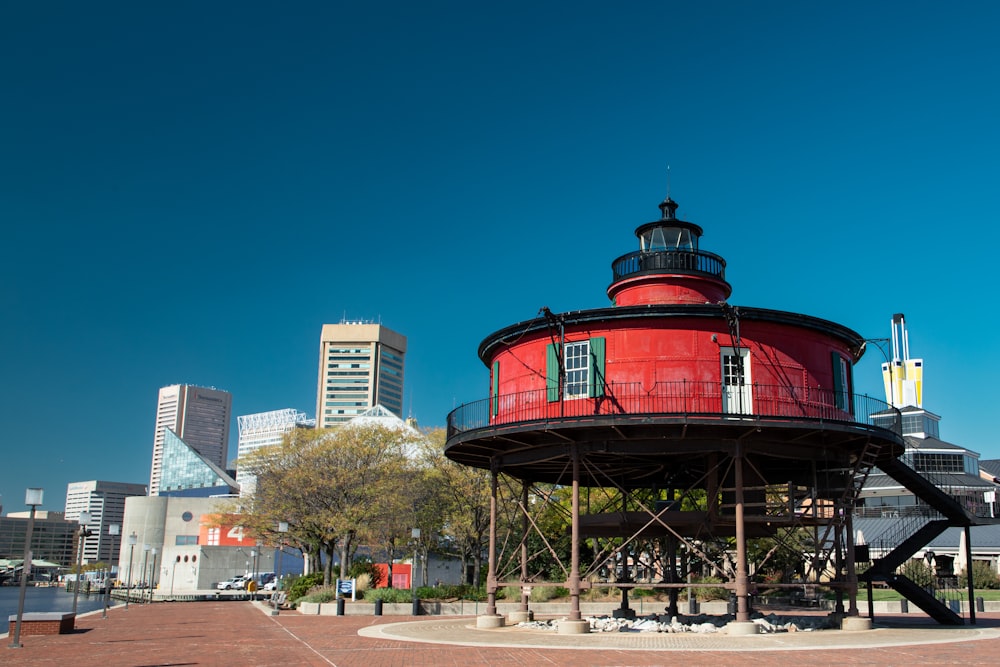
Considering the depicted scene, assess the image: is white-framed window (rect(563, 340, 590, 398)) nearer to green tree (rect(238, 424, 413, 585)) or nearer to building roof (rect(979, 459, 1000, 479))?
green tree (rect(238, 424, 413, 585))

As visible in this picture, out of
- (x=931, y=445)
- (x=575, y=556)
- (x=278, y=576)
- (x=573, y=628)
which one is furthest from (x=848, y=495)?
(x=931, y=445)

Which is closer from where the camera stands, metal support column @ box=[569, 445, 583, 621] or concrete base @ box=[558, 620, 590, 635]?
concrete base @ box=[558, 620, 590, 635]

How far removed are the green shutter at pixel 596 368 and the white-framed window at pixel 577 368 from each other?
0.44 feet

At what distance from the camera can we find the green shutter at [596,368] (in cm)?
2622

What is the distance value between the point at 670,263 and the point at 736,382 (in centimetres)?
524

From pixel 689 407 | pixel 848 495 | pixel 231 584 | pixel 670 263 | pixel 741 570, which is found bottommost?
pixel 231 584

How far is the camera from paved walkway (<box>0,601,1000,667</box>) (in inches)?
730

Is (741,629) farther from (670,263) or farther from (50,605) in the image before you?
(50,605)

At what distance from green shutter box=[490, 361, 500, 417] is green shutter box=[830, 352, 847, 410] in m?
10.1

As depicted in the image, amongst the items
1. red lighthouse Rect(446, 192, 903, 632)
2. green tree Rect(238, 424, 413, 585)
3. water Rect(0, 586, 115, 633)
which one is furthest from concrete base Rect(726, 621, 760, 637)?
water Rect(0, 586, 115, 633)

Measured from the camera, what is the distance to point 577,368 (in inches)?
1056

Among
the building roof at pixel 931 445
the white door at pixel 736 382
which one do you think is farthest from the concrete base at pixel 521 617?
the building roof at pixel 931 445

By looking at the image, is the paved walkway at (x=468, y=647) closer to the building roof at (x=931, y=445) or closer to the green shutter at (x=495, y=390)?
the green shutter at (x=495, y=390)

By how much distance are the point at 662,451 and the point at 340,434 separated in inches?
1148
